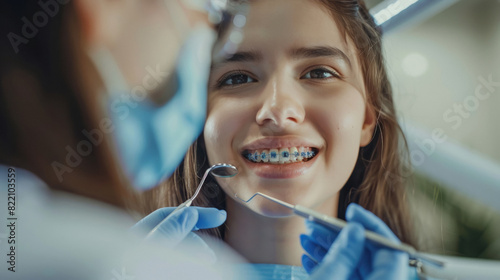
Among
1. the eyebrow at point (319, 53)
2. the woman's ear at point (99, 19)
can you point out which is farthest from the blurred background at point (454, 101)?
the woman's ear at point (99, 19)

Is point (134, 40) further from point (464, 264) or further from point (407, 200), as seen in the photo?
point (464, 264)

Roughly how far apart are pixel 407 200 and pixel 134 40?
71 cm

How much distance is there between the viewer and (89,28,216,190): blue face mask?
984mm

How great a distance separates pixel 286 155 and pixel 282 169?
0.09ft

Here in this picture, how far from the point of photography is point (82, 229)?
0.96m

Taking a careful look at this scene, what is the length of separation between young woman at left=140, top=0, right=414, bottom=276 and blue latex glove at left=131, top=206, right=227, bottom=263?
56mm

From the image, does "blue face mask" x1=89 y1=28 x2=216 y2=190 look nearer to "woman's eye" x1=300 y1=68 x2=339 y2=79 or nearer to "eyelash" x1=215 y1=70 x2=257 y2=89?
"eyelash" x1=215 y1=70 x2=257 y2=89

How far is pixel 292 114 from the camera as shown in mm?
851

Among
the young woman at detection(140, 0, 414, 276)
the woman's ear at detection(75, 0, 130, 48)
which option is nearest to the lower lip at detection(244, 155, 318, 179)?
the young woman at detection(140, 0, 414, 276)

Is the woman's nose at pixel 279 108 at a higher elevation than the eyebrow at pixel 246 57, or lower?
lower

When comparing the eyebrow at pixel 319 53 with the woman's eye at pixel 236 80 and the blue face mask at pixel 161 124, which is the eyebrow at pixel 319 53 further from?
the blue face mask at pixel 161 124

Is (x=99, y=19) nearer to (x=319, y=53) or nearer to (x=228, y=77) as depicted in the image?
(x=228, y=77)

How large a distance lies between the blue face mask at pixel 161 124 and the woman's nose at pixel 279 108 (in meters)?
0.17

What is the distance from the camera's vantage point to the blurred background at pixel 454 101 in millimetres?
974
